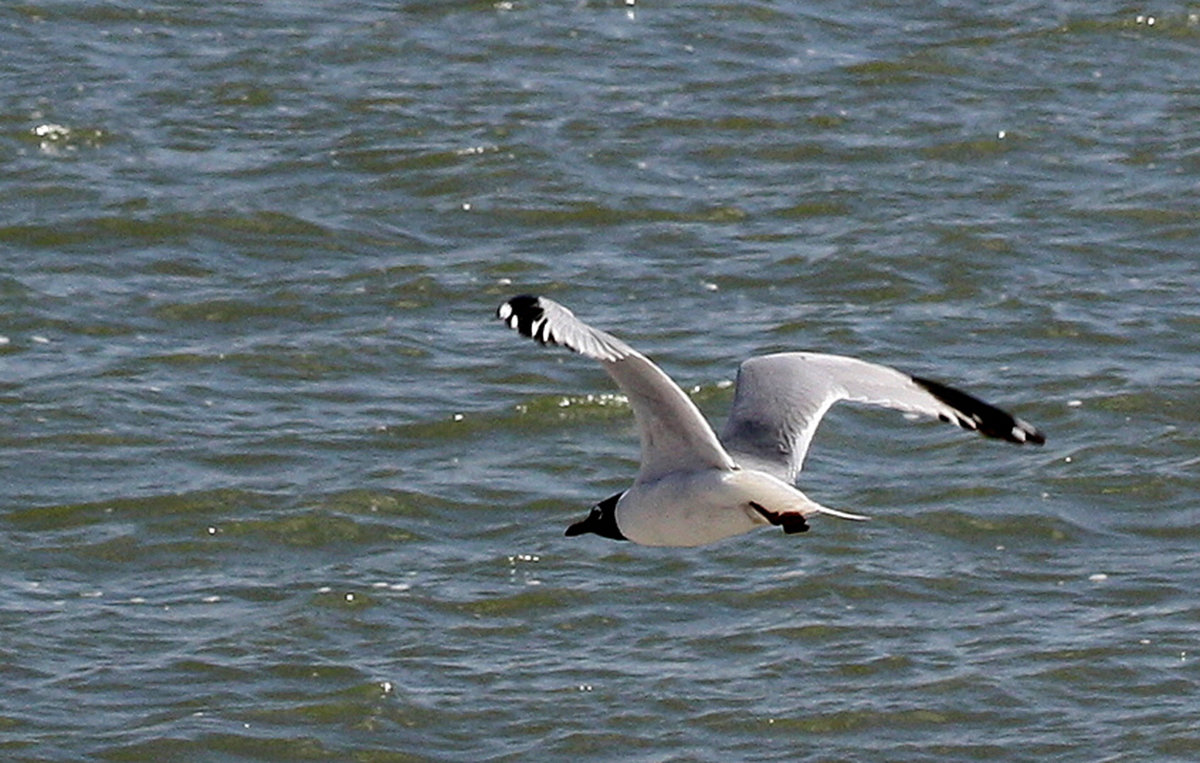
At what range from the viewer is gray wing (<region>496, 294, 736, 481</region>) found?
6457 millimetres

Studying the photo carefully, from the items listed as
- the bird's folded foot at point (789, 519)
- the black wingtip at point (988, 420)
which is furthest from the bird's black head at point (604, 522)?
the black wingtip at point (988, 420)

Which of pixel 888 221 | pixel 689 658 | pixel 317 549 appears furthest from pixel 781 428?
pixel 888 221

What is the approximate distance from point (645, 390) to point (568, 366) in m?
4.91

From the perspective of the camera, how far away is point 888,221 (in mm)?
13242

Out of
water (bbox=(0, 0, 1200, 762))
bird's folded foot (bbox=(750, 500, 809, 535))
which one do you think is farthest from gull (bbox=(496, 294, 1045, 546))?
water (bbox=(0, 0, 1200, 762))

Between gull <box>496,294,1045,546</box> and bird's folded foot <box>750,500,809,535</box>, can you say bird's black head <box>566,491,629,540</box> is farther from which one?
bird's folded foot <box>750,500,809,535</box>

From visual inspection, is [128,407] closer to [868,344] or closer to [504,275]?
[504,275]

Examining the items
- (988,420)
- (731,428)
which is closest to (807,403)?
→ (731,428)

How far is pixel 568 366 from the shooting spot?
11.8m

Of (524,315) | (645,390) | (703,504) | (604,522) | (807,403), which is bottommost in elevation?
(604,522)

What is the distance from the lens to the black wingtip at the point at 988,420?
707 centimetres

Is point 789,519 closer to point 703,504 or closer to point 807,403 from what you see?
point 703,504

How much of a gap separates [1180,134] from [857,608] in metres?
5.77

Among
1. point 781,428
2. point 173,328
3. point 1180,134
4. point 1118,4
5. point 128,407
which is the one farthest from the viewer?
point 1118,4
